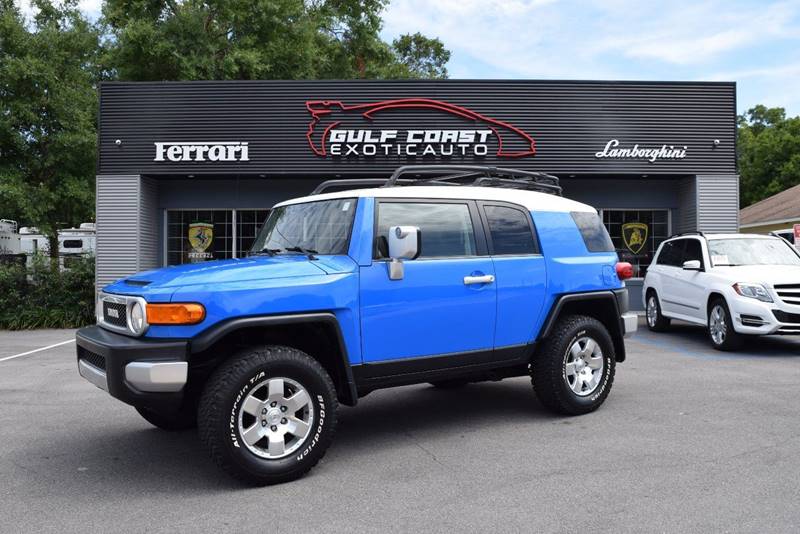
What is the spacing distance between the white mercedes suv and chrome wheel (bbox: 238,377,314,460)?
7.37m

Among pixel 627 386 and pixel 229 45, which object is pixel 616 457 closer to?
pixel 627 386

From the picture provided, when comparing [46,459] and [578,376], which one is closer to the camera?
[46,459]

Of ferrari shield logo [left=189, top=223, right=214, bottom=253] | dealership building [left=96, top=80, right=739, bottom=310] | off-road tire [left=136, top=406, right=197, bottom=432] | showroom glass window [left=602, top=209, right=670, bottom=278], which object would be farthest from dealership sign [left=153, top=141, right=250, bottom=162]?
off-road tire [left=136, top=406, right=197, bottom=432]

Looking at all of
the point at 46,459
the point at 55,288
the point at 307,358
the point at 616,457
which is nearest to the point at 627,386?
the point at 616,457

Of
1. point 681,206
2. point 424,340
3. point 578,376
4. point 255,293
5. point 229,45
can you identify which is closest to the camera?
point 255,293

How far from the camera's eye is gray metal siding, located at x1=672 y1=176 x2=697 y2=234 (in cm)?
1565

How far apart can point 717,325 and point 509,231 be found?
588cm

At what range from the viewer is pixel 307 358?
174 inches

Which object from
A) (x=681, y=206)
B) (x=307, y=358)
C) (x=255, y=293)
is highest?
(x=681, y=206)

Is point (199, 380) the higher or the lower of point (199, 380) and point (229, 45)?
the lower

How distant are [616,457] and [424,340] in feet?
5.06

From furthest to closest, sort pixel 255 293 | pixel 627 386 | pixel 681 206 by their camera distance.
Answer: pixel 681 206 < pixel 627 386 < pixel 255 293

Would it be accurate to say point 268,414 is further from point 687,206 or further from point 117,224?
point 687,206

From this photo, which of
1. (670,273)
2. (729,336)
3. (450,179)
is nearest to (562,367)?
(450,179)
